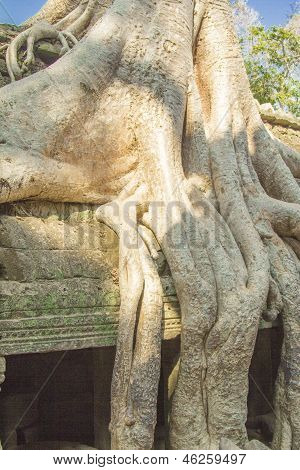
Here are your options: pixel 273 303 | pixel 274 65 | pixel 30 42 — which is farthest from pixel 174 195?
pixel 274 65

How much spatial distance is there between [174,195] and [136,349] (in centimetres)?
96

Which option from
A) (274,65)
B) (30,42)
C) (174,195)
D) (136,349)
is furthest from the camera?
(274,65)

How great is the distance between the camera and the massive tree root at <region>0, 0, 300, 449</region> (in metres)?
2.69

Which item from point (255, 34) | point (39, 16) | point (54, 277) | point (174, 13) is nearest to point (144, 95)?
point (174, 13)

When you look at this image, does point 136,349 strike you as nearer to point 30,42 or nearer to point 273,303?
point 273,303

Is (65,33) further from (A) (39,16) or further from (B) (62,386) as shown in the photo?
(B) (62,386)

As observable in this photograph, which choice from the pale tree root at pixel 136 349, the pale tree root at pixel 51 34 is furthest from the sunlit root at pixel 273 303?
the pale tree root at pixel 51 34

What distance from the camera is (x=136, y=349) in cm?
257

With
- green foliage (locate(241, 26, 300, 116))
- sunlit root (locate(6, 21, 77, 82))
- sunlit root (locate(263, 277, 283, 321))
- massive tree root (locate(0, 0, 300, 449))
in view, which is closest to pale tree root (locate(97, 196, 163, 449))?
massive tree root (locate(0, 0, 300, 449))

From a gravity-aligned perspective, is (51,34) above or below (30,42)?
above

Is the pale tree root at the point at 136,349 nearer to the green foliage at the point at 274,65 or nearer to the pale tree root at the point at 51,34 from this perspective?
the pale tree root at the point at 51,34

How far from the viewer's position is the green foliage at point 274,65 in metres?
11.6

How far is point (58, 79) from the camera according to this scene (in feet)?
10.2

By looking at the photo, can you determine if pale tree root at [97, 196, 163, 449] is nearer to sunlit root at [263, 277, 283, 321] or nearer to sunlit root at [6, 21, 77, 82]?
sunlit root at [263, 277, 283, 321]
